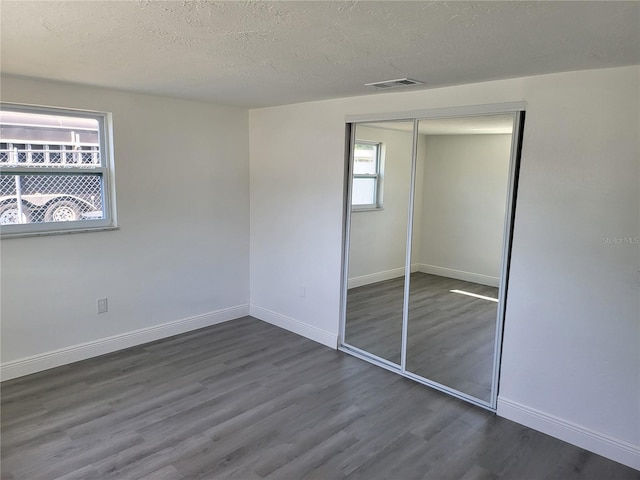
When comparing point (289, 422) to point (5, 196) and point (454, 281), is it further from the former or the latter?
point (5, 196)

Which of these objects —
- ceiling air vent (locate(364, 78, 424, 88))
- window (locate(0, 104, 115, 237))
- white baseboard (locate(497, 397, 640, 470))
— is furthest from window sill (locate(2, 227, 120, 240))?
white baseboard (locate(497, 397, 640, 470))

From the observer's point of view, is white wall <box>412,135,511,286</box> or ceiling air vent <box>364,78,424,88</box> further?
white wall <box>412,135,511,286</box>

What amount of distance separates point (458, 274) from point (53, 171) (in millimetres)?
3351

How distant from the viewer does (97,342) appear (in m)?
3.85

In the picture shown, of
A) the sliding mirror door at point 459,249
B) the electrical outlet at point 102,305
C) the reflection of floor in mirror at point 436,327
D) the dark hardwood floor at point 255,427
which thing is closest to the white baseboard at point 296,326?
the reflection of floor in mirror at point 436,327

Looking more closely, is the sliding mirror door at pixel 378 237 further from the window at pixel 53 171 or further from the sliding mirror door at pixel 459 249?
the window at pixel 53 171

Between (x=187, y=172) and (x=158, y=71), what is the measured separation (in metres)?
1.50

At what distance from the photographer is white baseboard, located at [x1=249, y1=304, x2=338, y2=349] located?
13.8 feet

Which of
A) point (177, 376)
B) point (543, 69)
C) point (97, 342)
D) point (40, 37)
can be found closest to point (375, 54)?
point (543, 69)

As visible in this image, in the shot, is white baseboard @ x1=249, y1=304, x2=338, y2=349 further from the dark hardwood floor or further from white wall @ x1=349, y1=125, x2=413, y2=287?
white wall @ x1=349, y1=125, x2=413, y2=287

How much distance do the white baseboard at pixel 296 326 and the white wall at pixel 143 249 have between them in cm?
21

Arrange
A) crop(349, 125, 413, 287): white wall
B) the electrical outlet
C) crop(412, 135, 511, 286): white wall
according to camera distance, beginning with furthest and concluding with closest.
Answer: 1. the electrical outlet
2. crop(349, 125, 413, 287): white wall
3. crop(412, 135, 511, 286): white wall

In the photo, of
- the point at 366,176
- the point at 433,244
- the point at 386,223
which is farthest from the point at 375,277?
the point at 366,176

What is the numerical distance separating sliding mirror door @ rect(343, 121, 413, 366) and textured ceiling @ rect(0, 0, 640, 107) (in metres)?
0.67
